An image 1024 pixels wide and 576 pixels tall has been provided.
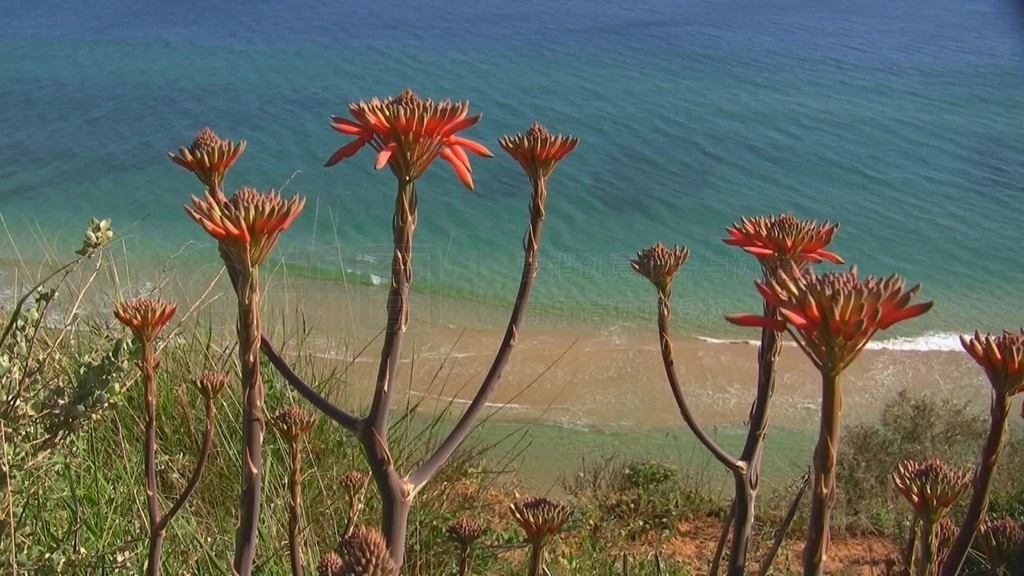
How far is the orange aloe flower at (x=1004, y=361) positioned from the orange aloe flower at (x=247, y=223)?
2.91 ft

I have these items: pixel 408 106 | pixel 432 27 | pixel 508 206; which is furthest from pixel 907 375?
pixel 432 27

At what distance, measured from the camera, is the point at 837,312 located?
1049mm

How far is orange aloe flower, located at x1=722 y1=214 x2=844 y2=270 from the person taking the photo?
1.76 metres

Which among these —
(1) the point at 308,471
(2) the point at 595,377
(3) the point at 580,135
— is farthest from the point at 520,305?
(3) the point at 580,135

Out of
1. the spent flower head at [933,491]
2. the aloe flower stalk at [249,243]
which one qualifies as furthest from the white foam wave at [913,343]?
the aloe flower stalk at [249,243]

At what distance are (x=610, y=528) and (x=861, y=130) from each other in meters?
14.4

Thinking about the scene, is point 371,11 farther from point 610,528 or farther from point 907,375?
point 610,528

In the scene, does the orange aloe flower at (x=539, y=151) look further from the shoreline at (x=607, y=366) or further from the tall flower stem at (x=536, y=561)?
the shoreline at (x=607, y=366)

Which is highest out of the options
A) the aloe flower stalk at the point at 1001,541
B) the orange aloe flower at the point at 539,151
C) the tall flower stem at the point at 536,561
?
the orange aloe flower at the point at 539,151

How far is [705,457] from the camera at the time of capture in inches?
316

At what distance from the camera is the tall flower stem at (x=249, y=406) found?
1.26 meters

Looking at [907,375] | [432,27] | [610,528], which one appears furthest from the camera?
[432,27]

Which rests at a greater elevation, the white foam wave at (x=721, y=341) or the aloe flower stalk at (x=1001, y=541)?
the aloe flower stalk at (x=1001, y=541)

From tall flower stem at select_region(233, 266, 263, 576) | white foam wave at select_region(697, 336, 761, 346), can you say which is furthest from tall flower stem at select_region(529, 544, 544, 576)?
white foam wave at select_region(697, 336, 761, 346)
